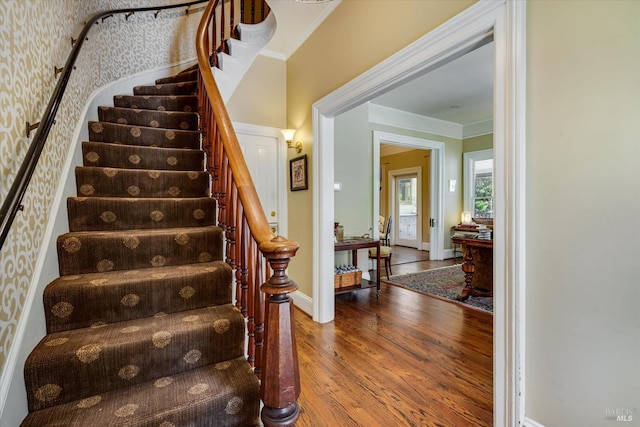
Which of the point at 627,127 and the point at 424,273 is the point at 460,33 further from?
the point at 424,273

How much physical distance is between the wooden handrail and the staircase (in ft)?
0.52

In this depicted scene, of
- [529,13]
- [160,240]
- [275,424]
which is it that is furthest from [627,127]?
[160,240]

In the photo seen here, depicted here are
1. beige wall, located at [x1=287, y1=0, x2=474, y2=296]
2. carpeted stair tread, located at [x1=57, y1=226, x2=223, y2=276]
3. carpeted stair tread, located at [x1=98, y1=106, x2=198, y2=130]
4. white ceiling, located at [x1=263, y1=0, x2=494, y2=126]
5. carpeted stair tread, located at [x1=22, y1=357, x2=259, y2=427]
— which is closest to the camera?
carpeted stair tread, located at [x1=22, y1=357, x2=259, y2=427]

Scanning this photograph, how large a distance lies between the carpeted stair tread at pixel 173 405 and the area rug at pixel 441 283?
310cm

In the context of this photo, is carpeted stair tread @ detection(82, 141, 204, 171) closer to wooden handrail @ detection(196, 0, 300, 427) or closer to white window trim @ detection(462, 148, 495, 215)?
wooden handrail @ detection(196, 0, 300, 427)

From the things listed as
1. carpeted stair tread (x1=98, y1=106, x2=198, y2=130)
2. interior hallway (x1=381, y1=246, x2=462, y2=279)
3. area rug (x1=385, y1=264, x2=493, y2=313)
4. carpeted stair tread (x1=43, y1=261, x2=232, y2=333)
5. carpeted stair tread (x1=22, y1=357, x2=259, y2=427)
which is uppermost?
carpeted stair tread (x1=98, y1=106, x2=198, y2=130)

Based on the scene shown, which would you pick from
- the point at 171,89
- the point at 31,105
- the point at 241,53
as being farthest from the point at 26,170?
the point at 241,53

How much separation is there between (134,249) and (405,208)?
25.3 ft

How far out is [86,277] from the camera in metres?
1.48

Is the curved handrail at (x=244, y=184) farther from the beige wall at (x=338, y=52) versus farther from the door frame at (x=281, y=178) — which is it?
A: the door frame at (x=281, y=178)

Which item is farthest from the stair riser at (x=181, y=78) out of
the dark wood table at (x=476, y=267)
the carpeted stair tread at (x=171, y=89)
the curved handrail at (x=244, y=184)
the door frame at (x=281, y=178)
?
the dark wood table at (x=476, y=267)

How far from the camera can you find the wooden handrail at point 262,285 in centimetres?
92

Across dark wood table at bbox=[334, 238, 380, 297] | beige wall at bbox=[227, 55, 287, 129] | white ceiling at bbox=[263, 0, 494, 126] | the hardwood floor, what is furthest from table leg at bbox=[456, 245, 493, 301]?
beige wall at bbox=[227, 55, 287, 129]

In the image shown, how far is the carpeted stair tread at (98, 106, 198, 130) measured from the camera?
2.53 meters
